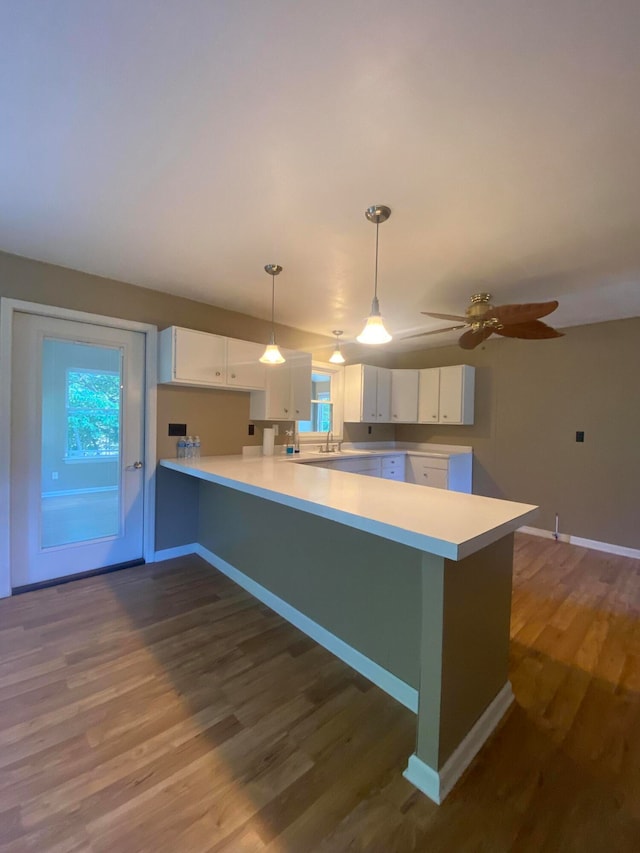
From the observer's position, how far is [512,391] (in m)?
4.43

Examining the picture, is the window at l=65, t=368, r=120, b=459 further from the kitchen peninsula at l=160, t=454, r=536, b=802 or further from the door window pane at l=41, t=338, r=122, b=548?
the kitchen peninsula at l=160, t=454, r=536, b=802

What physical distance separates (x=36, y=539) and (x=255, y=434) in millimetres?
1992

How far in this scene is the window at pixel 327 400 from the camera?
4.86m

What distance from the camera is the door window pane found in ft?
8.88

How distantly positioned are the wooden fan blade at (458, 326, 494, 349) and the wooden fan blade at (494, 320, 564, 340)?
3.0 inches

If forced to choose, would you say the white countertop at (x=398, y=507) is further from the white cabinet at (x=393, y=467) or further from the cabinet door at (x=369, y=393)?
the cabinet door at (x=369, y=393)

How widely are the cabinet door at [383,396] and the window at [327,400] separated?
1.79 ft

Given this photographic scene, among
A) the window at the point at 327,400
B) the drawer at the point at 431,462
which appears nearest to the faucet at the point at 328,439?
the window at the point at 327,400

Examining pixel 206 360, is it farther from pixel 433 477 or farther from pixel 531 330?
pixel 433 477

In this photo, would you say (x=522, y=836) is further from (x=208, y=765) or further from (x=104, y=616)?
(x=104, y=616)

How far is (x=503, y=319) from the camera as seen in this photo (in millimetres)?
2535

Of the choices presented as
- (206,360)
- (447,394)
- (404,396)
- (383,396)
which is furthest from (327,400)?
(206,360)

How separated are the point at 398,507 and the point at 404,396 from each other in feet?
12.6

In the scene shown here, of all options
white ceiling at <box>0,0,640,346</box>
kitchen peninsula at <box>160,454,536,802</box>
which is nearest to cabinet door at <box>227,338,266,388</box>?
white ceiling at <box>0,0,640,346</box>
